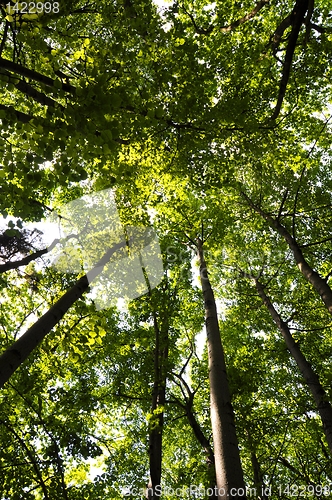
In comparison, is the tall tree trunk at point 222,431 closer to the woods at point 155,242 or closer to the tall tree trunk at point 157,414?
the woods at point 155,242

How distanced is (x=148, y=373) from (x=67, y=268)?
373cm

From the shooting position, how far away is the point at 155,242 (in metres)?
10.1

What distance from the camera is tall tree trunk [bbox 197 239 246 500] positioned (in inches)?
118

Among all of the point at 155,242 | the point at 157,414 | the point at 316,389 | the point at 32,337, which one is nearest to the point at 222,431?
the point at 32,337

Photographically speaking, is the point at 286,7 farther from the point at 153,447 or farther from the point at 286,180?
the point at 153,447

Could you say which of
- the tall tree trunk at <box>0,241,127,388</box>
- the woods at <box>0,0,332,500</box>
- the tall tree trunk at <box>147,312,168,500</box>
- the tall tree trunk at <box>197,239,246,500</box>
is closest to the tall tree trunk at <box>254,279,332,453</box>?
the woods at <box>0,0,332,500</box>

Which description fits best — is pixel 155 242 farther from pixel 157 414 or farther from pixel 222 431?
pixel 222 431

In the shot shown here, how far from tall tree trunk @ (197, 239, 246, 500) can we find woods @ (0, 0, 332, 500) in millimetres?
22

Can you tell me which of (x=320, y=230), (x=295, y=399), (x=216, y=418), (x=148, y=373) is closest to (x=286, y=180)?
(x=320, y=230)

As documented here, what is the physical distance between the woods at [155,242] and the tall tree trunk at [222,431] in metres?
0.02

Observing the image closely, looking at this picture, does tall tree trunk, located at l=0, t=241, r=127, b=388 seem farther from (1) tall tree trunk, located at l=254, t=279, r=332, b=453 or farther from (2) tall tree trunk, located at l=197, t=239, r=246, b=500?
(1) tall tree trunk, located at l=254, t=279, r=332, b=453

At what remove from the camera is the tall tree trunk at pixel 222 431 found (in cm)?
299

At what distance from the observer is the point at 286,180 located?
29.9 ft

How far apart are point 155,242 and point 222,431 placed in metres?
7.07
